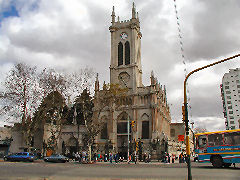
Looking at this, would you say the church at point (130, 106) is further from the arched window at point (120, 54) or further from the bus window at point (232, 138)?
the bus window at point (232, 138)

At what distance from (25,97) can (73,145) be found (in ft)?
59.1

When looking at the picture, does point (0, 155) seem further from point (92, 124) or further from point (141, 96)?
point (141, 96)

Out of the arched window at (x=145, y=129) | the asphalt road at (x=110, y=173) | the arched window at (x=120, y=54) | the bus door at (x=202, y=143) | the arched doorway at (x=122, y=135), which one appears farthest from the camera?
the arched window at (x=120, y=54)

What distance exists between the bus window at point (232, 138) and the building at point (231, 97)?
3185 inches

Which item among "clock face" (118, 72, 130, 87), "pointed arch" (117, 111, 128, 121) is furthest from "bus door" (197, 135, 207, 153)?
"clock face" (118, 72, 130, 87)

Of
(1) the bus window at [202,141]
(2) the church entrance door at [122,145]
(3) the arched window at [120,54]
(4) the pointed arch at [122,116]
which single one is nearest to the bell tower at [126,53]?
(3) the arched window at [120,54]

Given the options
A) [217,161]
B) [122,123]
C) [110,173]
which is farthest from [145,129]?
[110,173]

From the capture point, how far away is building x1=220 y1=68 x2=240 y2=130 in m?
94.4

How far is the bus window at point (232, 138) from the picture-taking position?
2027 centimetres

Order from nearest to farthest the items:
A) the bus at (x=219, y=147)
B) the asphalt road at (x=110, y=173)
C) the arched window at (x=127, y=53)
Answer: the asphalt road at (x=110, y=173), the bus at (x=219, y=147), the arched window at (x=127, y=53)

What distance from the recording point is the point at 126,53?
186 feet

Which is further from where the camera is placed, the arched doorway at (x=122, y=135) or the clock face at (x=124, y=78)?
the clock face at (x=124, y=78)

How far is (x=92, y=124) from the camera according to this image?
3453 centimetres

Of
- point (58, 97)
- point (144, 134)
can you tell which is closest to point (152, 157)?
point (144, 134)
